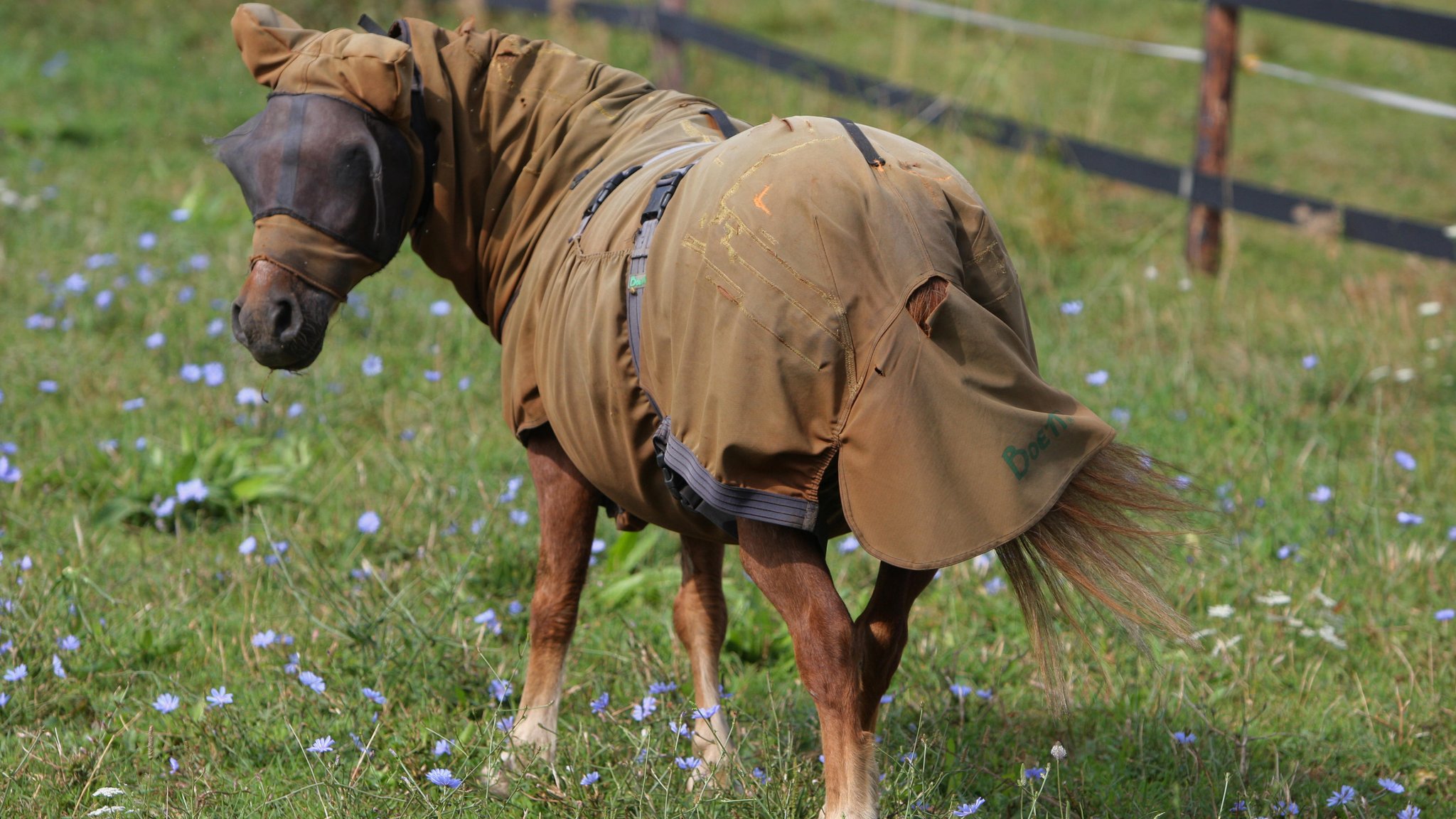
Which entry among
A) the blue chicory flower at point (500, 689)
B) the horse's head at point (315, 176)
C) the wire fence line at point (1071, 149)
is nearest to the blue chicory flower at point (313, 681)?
the blue chicory flower at point (500, 689)

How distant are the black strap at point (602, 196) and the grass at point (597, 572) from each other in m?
0.96

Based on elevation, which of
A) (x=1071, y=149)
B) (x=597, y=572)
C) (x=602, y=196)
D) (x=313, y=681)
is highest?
(x=602, y=196)

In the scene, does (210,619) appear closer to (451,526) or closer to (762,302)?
(451,526)

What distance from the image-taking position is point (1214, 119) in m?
6.44

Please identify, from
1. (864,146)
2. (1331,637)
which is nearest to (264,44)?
(864,146)

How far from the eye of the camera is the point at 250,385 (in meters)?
4.66

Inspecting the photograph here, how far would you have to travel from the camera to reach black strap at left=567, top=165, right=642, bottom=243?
2.55m

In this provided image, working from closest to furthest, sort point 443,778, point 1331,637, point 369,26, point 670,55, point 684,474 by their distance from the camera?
point 684,474
point 443,778
point 369,26
point 1331,637
point 670,55

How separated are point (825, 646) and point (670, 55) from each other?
6158mm

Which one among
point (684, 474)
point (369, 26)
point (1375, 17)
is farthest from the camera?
point (1375, 17)

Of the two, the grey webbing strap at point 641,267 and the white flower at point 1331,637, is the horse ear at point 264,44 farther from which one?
the white flower at point 1331,637

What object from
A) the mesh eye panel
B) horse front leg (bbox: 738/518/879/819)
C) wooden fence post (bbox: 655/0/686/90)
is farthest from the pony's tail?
wooden fence post (bbox: 655/0/686/90)

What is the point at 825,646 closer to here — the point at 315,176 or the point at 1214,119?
the point at 315,176

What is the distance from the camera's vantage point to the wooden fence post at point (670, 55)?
7.71 meters
